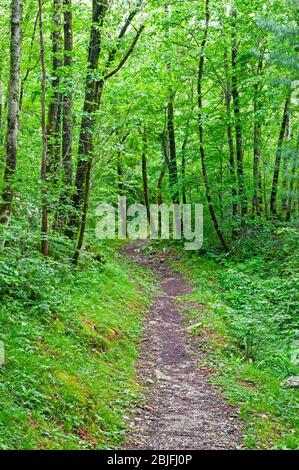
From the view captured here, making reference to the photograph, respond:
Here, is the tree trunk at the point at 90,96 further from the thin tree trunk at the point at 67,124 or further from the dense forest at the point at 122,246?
the thin tree trunk at the point at 67,124

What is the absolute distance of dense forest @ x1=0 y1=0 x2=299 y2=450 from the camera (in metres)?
6.52

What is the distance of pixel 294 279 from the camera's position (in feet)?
40.2

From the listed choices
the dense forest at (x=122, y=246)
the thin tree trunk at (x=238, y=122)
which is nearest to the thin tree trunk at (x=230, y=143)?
the dense forest at (x=122, y=246)

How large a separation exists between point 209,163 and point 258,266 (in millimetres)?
6543

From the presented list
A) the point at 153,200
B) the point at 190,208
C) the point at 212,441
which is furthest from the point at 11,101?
the point at 153,200

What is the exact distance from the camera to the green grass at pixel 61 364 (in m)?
5.40

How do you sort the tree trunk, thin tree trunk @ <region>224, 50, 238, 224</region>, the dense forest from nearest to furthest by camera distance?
the dense forest < the tree trunk < thin tree trunk @ <region>224, 50, 238, 224</region>

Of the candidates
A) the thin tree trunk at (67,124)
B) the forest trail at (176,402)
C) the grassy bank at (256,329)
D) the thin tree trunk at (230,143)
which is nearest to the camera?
the forest trail at (176,402)

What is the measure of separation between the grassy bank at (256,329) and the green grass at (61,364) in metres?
1.78

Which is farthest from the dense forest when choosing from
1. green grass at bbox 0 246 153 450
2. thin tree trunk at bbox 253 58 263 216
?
thin tree trunk at bbox 253 58 263 216

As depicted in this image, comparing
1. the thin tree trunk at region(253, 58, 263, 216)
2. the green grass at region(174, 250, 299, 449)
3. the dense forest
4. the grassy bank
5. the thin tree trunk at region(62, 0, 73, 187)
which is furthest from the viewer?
the thin tree trunk at region(253, 58, 263, 216)

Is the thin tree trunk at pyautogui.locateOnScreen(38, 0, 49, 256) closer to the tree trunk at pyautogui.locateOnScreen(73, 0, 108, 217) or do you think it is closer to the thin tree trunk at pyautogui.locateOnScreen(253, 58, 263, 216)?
the tree trunk at pyautogui.locateOnScreen(73, 0, 108, 217)

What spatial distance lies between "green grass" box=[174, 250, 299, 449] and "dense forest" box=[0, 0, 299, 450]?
4cm

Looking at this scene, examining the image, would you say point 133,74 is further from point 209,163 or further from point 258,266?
A: point 258,266
